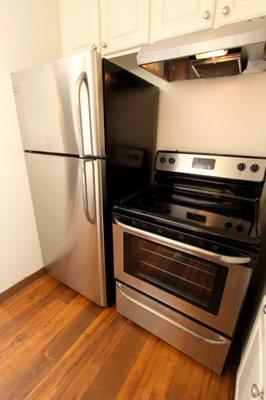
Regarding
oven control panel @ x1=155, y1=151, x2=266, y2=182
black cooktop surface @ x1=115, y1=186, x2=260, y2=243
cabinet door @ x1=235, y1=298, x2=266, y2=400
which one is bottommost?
cabinet door @ x1=235, y1=298, x2=266, y2=400

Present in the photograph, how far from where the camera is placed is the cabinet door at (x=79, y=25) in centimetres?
133

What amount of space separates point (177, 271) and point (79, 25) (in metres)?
1.74

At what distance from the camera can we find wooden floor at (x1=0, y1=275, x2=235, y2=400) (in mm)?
1086

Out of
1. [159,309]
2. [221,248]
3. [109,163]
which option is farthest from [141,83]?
[159,309]

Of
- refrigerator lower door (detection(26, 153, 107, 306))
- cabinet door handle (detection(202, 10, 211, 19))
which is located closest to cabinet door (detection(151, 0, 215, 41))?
cabinet door handle (detection(202, 10, 211, 19))

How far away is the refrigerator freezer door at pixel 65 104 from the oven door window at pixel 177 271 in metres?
0.61

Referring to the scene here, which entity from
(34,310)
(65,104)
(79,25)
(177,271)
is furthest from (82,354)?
(79,25)

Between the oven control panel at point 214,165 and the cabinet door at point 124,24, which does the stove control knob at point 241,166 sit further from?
Answer: the cabinet door at point 124,24

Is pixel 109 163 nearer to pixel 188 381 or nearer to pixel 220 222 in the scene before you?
pixel 220 222

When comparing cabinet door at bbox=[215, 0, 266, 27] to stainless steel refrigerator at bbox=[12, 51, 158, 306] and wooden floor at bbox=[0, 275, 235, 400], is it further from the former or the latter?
wooden floor at bbox=[0, 275, 235, 400]

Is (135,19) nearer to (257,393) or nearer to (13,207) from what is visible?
(13,207)

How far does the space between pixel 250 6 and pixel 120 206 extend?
1.14 metres

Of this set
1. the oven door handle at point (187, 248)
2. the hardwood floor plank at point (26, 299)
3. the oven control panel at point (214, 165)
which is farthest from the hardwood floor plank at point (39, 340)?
the oven control panel at point (214, 165)

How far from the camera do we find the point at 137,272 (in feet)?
4.12
